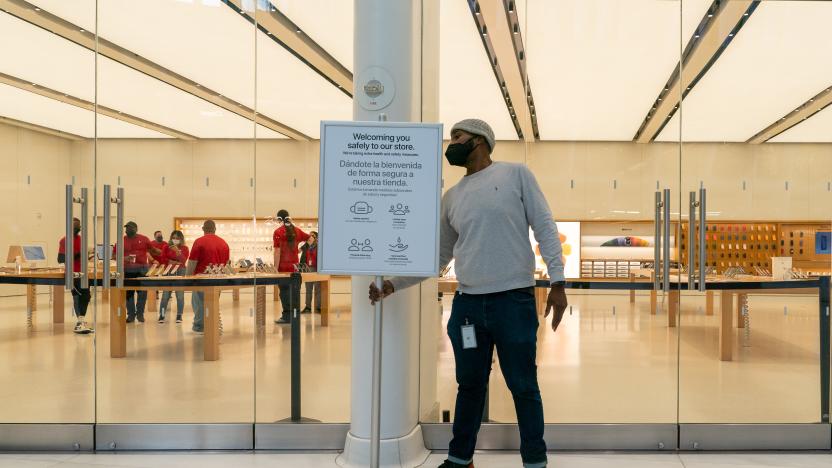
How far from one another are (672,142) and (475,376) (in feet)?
5.59

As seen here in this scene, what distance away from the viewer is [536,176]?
346 cm

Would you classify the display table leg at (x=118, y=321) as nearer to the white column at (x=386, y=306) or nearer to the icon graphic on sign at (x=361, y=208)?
the white column at (x=386, y=306)

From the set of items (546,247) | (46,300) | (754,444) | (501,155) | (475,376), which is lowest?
(754,444)

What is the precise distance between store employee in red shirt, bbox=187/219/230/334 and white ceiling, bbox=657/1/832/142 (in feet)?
8.01

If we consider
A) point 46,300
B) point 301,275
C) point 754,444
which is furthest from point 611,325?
point 46,300

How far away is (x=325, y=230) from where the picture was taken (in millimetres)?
2566

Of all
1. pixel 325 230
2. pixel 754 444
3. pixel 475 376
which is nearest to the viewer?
pixel 325 230

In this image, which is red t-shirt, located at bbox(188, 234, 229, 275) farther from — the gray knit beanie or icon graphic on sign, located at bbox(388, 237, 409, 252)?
the gray knit beanie

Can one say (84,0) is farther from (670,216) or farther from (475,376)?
(670,216)

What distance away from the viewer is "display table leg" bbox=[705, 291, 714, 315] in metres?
3.40

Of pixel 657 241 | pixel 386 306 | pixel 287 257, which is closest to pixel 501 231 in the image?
pixel 386 306

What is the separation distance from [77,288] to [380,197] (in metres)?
1.93

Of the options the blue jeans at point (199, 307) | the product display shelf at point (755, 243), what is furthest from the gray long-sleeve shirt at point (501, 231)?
the blue jeans at point (199, 307)

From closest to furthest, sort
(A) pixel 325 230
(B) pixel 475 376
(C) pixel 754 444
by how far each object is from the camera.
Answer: (A) pixel 325 230 → (B) pixel 475 376 → (C) pixel 754 444
